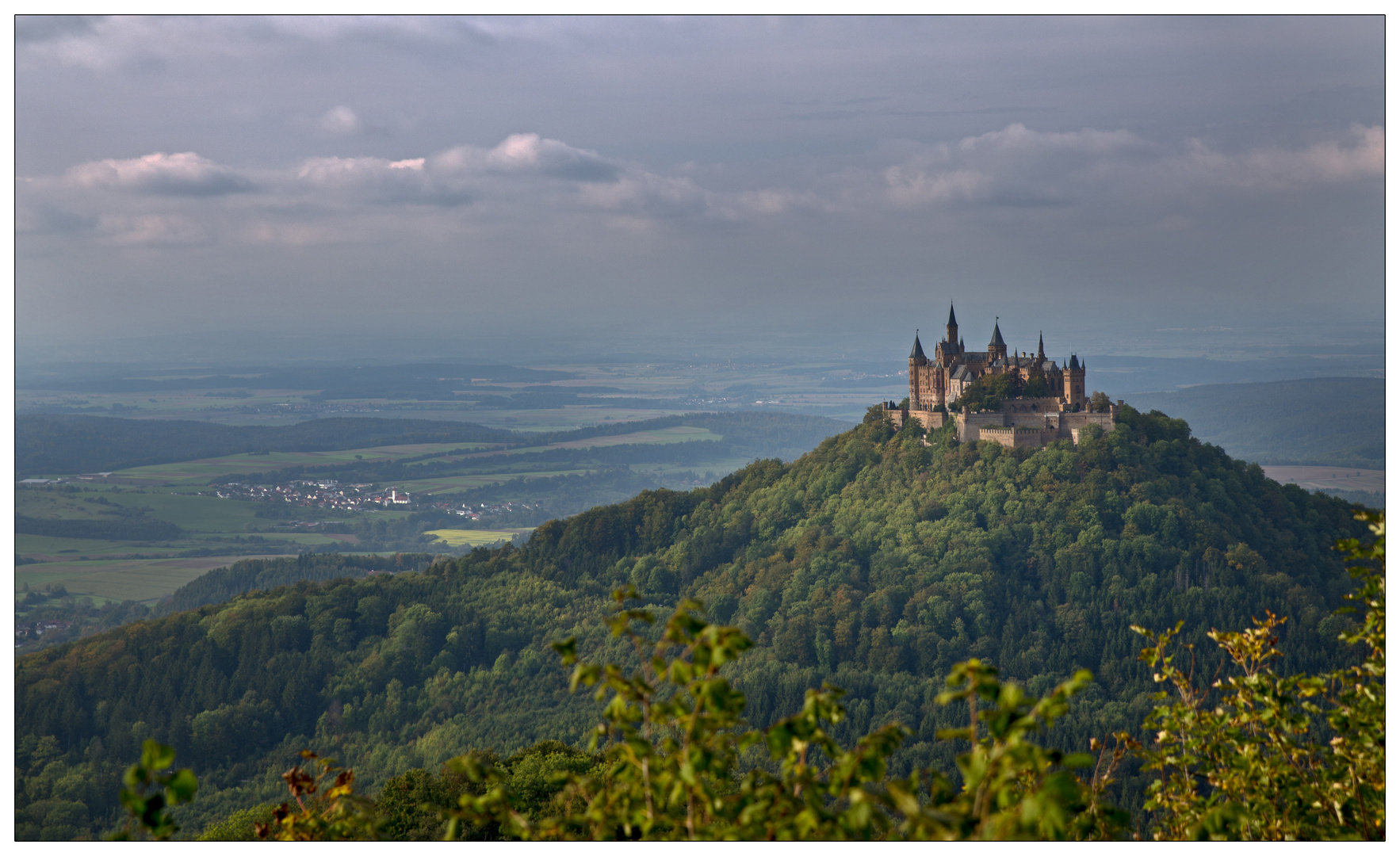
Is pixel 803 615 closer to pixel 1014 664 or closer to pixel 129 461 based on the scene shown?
pixel 1014 664

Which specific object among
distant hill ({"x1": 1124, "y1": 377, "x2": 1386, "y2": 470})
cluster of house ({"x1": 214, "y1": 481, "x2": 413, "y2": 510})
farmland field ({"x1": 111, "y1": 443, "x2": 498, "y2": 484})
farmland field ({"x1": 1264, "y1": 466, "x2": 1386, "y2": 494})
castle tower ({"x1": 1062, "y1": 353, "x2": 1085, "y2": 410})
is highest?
castle tower ({"x1": 1062, "y1": 353, "x2": 1085, "y2": 410})

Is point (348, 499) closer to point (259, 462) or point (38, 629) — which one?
point (259, 462)

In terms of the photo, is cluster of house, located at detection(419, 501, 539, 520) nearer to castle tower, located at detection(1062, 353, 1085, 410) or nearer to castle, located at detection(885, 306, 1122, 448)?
castle, located at detection(885, 306, 1122, 448)

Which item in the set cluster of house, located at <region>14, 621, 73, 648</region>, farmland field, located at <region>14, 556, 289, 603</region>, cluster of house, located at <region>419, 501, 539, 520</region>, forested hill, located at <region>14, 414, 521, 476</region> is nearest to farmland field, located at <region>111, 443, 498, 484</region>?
forested hill, located at <region>14, 414, 521, 476</region>

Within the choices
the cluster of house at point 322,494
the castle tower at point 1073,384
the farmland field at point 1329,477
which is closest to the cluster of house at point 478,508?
the cluster of house at point 322,494

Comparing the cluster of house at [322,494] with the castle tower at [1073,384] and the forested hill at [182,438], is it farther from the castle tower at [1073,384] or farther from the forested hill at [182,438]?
the castle tower at [1073,384]

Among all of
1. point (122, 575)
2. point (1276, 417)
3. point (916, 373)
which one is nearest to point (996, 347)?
point (916, 373)

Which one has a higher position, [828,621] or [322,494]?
[828,621]
